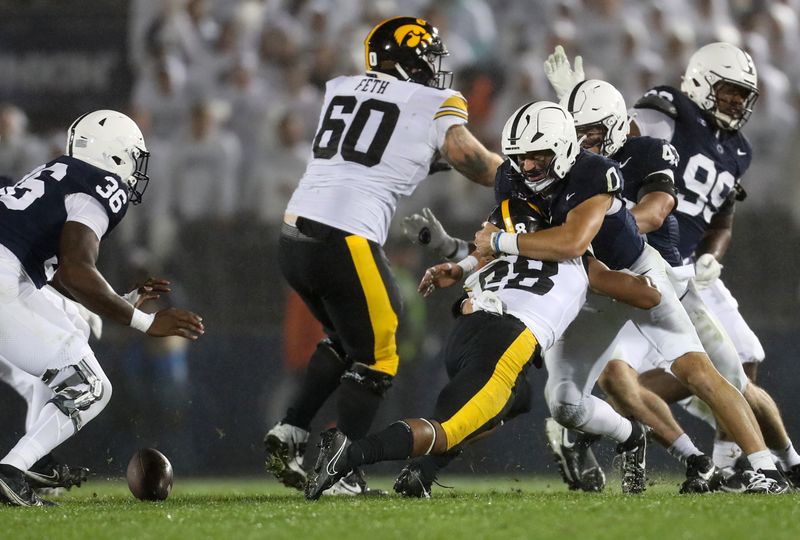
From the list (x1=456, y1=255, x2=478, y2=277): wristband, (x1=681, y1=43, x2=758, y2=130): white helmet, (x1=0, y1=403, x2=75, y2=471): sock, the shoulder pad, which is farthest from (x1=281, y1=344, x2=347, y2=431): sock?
(x1=681, y1=43, x2=758, y2=130): white helmet

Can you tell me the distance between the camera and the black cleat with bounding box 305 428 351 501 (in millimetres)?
4215

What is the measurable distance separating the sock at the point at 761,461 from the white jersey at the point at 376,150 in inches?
70.4

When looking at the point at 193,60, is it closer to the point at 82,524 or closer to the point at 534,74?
the point at 534,74

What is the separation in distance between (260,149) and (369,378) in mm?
3821

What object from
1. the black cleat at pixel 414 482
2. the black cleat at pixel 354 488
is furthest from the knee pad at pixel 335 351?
the black cleat at pixel 414 482

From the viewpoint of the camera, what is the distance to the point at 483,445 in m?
7.49

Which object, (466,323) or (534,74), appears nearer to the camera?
(466,323)

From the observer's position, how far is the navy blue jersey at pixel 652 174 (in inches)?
210

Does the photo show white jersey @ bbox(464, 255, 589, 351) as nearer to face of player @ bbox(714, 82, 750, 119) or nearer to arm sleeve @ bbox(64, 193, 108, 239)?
arm sleeve @ bbox(64, 193, 108, 239)

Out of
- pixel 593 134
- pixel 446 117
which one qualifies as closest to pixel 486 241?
pixel 446 117

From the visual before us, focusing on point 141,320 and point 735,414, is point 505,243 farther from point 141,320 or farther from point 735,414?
point 141,320

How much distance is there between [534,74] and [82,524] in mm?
5827

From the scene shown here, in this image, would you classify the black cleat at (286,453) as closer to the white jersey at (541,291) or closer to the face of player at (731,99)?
the white jersey at (541,291)

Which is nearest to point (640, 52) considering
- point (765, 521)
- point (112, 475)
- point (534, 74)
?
point (534, 74)
